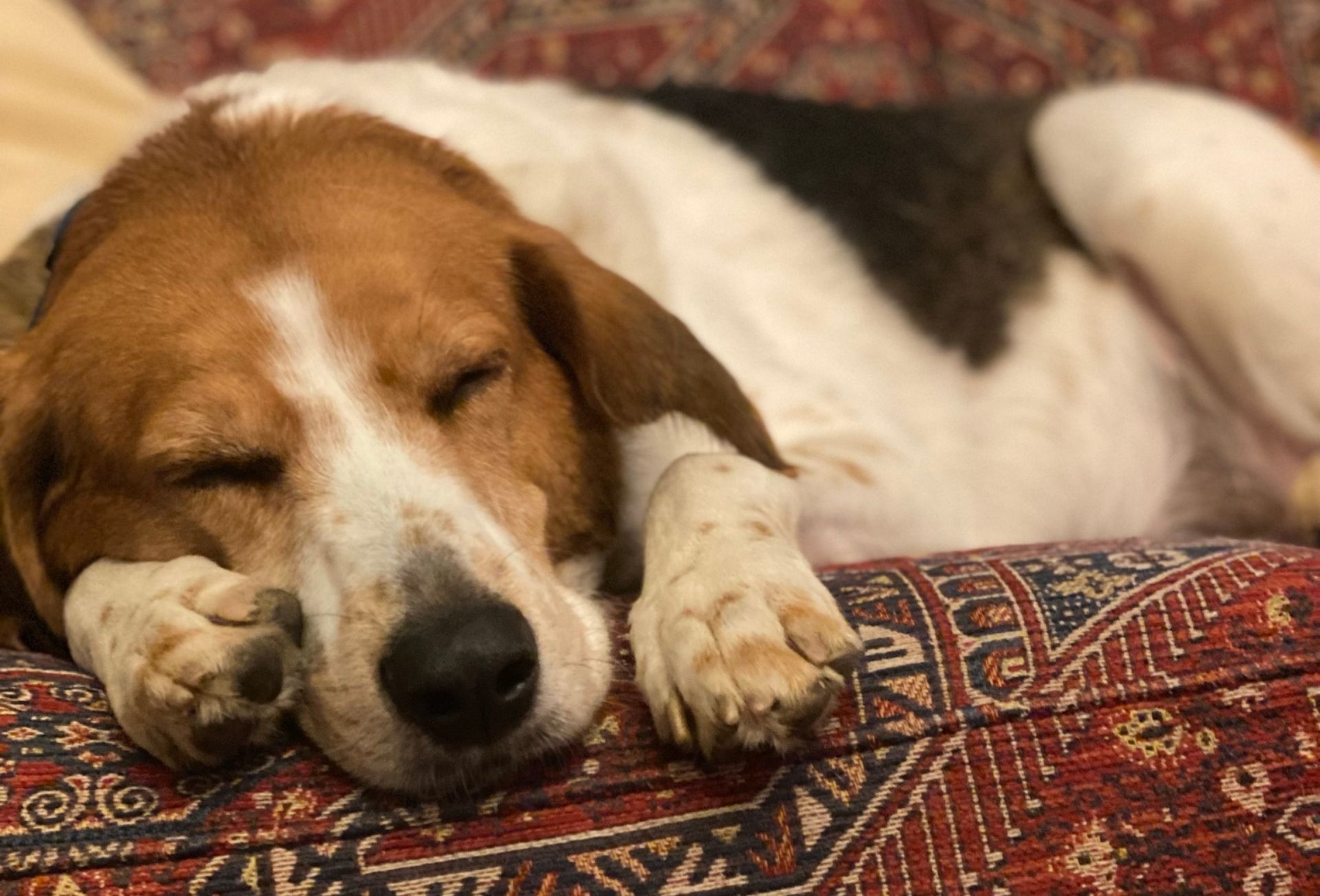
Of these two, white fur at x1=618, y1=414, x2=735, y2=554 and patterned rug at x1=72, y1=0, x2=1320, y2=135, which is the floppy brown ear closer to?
white fur at x1=618, y1=414, x2=735, y2=554

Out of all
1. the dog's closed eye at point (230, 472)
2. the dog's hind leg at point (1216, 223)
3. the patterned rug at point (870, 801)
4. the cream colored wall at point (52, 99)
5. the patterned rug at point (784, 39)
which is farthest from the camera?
the patterned rug at point (784, 39)

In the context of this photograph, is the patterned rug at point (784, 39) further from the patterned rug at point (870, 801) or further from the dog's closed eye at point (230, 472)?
the patterned rug at point (870, 801)

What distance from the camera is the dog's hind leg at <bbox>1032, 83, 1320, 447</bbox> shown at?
101 inches

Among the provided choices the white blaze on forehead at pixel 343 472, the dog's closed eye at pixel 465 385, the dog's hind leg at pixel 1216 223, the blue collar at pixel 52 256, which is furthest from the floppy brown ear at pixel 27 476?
the dog's hind leg at pixel 1216 223

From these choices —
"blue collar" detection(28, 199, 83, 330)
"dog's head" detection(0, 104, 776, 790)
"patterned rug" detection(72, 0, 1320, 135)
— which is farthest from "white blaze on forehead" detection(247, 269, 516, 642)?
"patterned rug" detection(72, 0, 1320, 135)

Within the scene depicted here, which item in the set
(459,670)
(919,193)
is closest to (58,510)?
(459,670)

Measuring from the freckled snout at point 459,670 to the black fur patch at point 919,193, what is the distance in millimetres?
1595

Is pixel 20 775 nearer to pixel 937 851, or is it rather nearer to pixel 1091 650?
pixel 937 851

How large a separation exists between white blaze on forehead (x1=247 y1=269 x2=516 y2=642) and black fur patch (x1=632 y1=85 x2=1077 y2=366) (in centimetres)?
142

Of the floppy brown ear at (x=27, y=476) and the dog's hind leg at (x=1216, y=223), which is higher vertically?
the dog's hind leg at (x=1216, y=223)

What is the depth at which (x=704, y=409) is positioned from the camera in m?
1.68

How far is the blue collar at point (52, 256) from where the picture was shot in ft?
5.72

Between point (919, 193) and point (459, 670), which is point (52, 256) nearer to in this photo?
point (459, 670)

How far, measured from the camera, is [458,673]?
3.96ft
